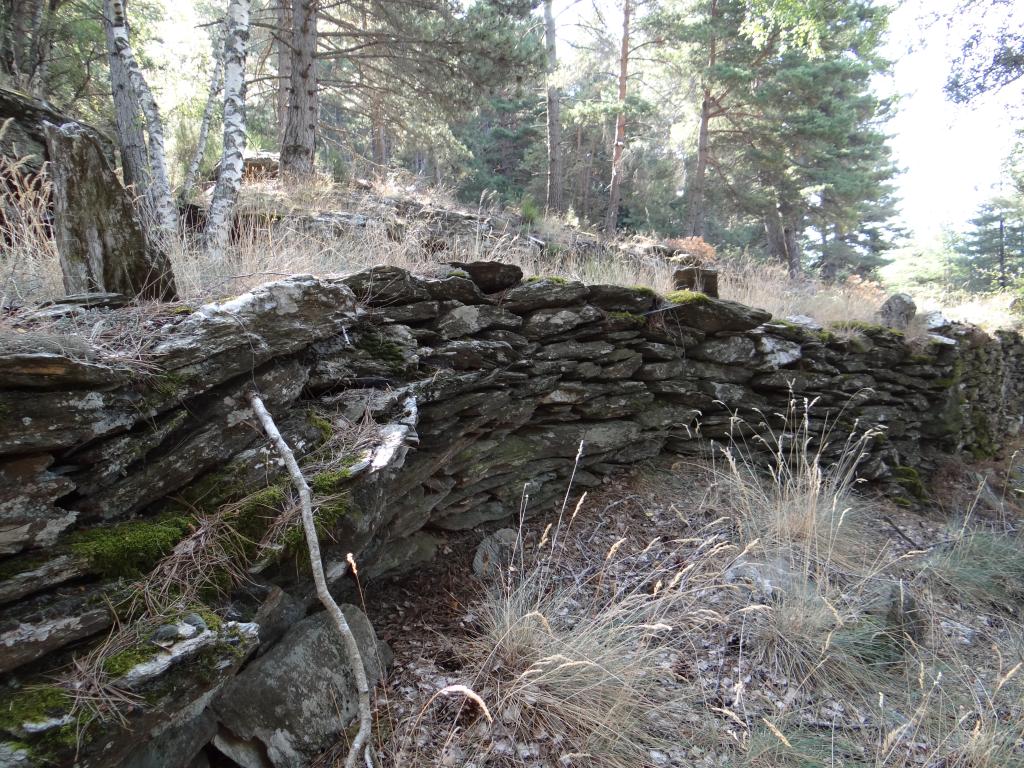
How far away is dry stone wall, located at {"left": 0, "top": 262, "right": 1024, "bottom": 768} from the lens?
1536 mm

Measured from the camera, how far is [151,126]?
4.96 metres

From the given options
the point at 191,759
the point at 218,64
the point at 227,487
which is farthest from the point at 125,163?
the point at 191,759

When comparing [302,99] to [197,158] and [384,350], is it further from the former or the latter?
[384,350]

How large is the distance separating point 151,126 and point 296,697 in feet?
17.4

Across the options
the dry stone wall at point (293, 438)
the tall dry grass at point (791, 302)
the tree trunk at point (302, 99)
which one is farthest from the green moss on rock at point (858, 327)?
the tree trunk at point (302, 99)

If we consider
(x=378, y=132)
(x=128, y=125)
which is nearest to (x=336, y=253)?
(x=128, y=125)

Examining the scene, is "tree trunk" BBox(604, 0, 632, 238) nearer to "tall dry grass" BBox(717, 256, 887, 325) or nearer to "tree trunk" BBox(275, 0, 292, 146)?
"tall dry grass" BBox(717, 256, 887, 325)

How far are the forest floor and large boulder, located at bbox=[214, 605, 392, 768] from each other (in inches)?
5.4

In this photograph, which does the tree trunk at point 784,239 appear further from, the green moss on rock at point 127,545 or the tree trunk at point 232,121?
the green moss on rock at point 127,545

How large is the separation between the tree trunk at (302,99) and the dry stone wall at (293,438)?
19.6 feet

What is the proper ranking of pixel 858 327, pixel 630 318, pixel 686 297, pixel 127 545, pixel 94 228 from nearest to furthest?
pixel 127 545 → pixel 94 228 → pixel 630 318 → pixel 686 297 → pixel 858 327

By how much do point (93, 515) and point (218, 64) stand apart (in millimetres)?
8182

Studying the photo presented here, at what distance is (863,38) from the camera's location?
7.41 metres

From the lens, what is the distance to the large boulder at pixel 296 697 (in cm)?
192
